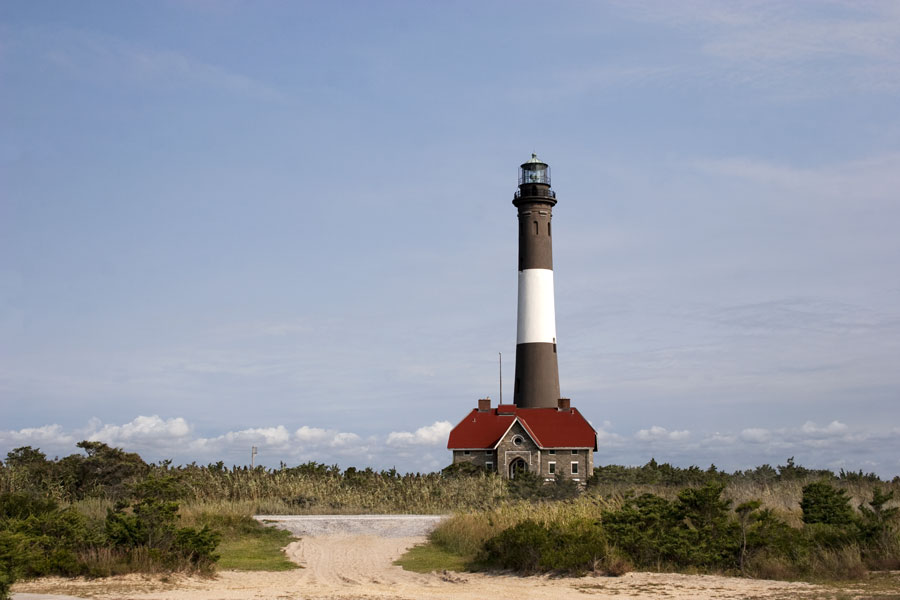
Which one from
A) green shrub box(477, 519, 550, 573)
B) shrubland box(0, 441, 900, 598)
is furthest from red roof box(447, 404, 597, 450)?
green shrub box(477, 519, 550, 573)

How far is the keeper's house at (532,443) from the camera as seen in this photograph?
5078 centimetres

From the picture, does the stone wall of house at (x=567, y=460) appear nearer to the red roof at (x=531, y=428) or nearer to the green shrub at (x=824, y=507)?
the red roof at (x=531, y=428)

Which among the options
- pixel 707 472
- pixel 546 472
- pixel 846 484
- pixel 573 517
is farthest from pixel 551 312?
pixel 573 517

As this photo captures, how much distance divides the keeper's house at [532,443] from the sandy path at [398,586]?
102ft

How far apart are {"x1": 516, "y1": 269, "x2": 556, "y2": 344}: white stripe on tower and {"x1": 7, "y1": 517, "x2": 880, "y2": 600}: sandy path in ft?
104

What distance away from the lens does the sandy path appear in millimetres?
15000

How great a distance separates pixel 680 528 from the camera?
1800 cm

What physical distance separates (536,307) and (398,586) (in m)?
34.8

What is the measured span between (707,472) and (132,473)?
27.3 metres

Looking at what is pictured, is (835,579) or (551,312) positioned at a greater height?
(551,312)

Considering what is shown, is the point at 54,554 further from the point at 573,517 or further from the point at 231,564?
the point at 573,517

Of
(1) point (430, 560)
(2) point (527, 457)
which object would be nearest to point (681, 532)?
(1) point (430, 560)

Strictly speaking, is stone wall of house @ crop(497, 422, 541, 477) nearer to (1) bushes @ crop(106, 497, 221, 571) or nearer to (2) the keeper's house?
(2) the keeper's house

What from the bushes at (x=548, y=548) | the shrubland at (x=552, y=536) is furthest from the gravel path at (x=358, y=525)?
the bushes at (x=548, y=548)
